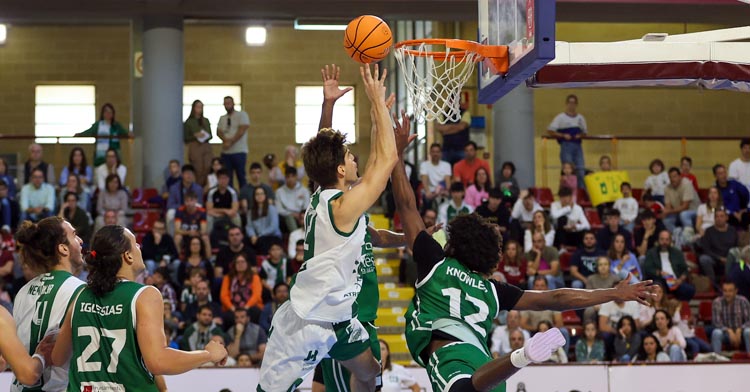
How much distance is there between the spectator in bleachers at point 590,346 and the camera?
45.3 feet

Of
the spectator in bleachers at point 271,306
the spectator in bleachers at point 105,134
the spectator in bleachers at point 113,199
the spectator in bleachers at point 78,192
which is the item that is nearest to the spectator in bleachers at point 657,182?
the spectator in bleachers at point 271,306

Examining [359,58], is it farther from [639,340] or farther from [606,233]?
[606,233]

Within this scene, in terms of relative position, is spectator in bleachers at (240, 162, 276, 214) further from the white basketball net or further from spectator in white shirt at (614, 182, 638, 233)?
the white basketball net

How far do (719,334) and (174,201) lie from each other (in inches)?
310

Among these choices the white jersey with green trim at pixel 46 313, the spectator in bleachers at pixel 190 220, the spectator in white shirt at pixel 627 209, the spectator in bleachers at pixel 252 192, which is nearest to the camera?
the white jersey with green trim at pixel 46 313

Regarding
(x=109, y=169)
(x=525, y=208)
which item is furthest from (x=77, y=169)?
(x=525, y=208)

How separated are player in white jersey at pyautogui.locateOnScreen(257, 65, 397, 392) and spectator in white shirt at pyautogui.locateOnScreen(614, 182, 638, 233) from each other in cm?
1084

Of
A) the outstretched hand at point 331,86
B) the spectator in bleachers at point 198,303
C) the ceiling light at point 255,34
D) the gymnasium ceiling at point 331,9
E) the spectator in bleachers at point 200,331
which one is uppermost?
the ceiling light at point 255,34

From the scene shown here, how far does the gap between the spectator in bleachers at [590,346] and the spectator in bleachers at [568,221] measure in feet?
8.98

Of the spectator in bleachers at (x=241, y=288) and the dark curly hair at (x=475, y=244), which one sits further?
the spectator in bleachers at (x=241, y=288)

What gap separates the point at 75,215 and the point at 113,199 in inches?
31.5

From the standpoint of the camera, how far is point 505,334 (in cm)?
1392

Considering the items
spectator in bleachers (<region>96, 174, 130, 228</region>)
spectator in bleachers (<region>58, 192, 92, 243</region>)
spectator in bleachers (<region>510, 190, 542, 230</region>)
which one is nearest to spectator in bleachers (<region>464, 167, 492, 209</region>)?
spectator in bleachers (<region>510, 190, 542, 230</region>)

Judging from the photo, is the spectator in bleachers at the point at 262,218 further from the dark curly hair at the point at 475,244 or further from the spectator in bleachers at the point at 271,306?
the dark curly hair at the point at 475,244
